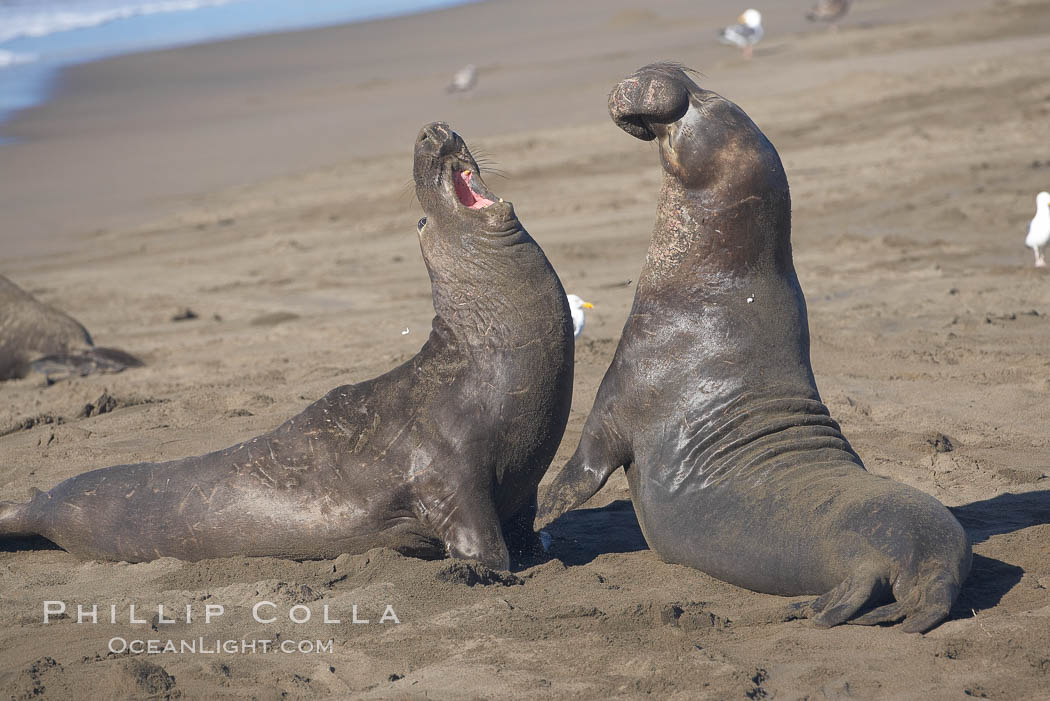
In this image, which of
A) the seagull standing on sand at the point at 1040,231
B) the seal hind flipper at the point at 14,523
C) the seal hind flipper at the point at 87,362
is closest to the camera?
the seal hind flipper at the point at 14,523

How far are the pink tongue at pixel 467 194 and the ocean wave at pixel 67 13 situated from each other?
37.7m

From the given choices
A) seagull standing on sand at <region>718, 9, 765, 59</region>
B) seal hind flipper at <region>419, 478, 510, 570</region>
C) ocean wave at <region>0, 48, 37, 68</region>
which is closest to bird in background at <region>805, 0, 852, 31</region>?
seagull standing on sand at <region>718, 9, 765, 59</region>

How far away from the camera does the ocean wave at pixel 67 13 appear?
3962 centimetres

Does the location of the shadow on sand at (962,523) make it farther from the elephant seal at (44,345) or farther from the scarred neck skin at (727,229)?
the elephant seal at (44,345)

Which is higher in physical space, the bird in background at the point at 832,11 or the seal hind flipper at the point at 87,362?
the bird in background at the point at 832,11

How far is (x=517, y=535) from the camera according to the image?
4742mm

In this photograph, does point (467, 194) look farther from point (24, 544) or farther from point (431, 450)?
point (24, 544)

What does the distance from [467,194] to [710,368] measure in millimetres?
1210

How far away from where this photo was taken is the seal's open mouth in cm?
476

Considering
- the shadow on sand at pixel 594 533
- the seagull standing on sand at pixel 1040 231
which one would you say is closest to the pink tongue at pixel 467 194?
the shadow on sand at pixel 594 533

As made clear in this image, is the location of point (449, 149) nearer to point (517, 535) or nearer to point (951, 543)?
point (517, 535)

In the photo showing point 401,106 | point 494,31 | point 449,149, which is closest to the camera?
point 449,149

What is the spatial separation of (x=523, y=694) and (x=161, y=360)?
6.10m

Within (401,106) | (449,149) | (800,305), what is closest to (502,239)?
(449,149)
